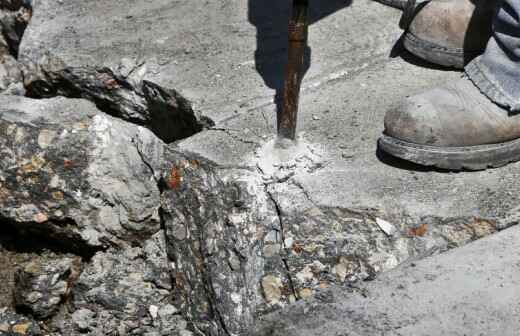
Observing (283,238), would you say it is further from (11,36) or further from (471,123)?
(11,36)

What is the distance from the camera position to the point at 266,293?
178 cm

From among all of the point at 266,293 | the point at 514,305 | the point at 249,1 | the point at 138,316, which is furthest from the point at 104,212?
the point at 514,305

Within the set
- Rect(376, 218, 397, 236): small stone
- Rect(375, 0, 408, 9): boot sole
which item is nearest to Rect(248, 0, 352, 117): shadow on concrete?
Rect(375, 0, 408, 9): boot sole

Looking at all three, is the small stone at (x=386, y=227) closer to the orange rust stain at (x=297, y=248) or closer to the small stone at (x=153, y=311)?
the orange rust stain at (x=297, y=248)

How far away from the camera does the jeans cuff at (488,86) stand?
1.84 m


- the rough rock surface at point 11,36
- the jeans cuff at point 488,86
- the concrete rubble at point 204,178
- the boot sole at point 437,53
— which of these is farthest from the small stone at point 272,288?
the rough rock surface at point 11,36

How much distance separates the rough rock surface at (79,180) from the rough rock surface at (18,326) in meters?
0.25

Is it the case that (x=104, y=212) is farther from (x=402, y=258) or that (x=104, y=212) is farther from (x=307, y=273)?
(x=402, y=258)

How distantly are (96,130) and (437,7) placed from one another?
1.02 meters

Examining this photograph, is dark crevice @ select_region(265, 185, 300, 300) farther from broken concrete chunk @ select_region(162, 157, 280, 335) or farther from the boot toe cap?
the boot toe cap

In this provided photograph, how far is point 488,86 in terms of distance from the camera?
1875 mm

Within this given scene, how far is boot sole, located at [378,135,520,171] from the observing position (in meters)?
1.83

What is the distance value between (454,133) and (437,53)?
0.45 m

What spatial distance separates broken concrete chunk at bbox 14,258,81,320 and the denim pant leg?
120 centimetres
